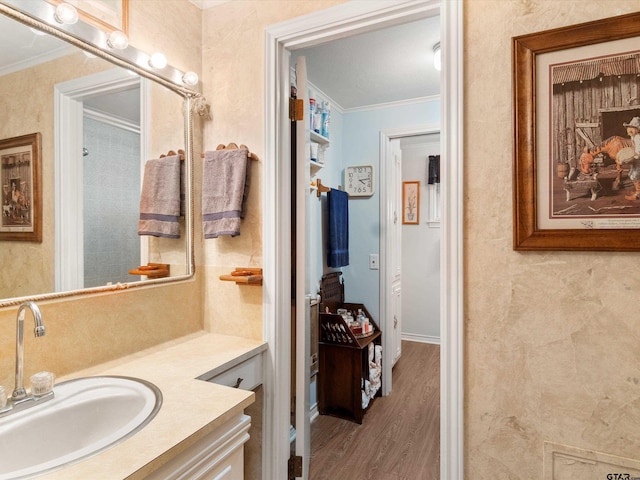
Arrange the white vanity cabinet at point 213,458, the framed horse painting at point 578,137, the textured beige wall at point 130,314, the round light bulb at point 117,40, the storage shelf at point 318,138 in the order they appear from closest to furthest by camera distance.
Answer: the white vanity cabinet at point 213,458
the framed horse painting at point 578,137
the textured beige wall at point 130,314
the round light bulb at point 117,40
the storage shelf at point 318,138

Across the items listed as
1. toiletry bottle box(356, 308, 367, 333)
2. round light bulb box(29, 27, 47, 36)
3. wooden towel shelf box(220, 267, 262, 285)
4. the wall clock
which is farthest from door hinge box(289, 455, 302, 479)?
the wall clock

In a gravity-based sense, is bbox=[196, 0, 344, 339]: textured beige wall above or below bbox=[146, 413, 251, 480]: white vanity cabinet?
above

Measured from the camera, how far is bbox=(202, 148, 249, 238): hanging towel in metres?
1.67

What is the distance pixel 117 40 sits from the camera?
1.38 m

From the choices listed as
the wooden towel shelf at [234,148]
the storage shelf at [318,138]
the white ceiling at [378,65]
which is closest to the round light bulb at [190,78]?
the wooden towel shelf at [234,148]

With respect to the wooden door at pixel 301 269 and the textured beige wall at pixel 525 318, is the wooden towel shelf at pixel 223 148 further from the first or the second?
the textured beige wall at pixel 525 318

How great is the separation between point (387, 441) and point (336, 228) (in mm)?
1505

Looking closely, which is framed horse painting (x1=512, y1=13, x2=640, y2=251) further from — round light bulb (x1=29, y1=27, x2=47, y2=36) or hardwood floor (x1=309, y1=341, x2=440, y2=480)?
hardwood floor (x1=309, y1=341, x2=440, y2=480)

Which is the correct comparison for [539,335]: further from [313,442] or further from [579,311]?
[313,442]

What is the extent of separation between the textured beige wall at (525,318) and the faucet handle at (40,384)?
129 cm

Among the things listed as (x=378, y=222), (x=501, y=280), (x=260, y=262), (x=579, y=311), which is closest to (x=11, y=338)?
(x=260, y=262)

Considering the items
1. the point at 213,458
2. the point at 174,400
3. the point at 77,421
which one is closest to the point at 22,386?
the point at 77,421

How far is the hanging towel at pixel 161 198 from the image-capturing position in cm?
159

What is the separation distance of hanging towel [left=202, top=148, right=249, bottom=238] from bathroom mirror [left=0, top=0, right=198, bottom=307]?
0.62 feet
